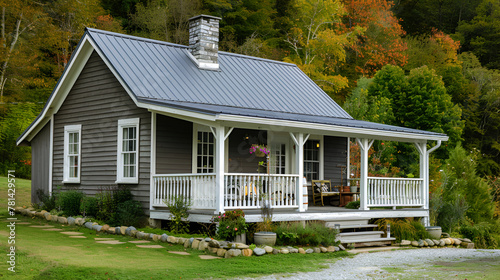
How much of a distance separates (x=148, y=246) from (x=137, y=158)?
134 inches

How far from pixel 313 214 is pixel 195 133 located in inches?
150

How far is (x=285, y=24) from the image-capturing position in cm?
3925

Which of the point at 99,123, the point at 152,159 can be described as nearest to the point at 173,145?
the point at 152,159

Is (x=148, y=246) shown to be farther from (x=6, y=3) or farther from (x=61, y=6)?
(x=61, y=6)

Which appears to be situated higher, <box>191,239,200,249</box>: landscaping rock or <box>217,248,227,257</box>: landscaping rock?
<box>191,239,200,249</box>: landscaping rock

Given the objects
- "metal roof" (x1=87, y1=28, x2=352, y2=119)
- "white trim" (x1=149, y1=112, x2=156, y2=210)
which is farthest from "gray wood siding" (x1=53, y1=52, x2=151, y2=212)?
"metal roof" (x1=87, y1=28, x2=352, y2=119)

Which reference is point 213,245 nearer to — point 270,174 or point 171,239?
point 171,239

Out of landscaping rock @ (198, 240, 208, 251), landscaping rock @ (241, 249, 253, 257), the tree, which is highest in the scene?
the tree

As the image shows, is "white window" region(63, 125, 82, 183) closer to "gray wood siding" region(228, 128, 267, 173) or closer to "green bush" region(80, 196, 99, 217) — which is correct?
"green bush" region(80, 196, 99, 217)

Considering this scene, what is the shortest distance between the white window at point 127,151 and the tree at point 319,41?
17.8m

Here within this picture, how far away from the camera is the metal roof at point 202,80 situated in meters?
14.7

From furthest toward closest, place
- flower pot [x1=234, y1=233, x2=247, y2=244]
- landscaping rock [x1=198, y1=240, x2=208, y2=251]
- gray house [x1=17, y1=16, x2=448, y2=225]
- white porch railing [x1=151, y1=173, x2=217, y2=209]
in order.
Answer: gray house [x1=17, y1=16, x2=448, y2=225], white porch railing [x1=151, y1=173, x2=217, y2=209], flower pot [x1=234, y1=233, x2=247, y2=244], landscaping rock [x1=198, y1=240, x2=208, y2=251]

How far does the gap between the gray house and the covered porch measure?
0.03 meters

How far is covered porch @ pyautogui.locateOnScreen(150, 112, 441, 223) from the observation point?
1223cm
